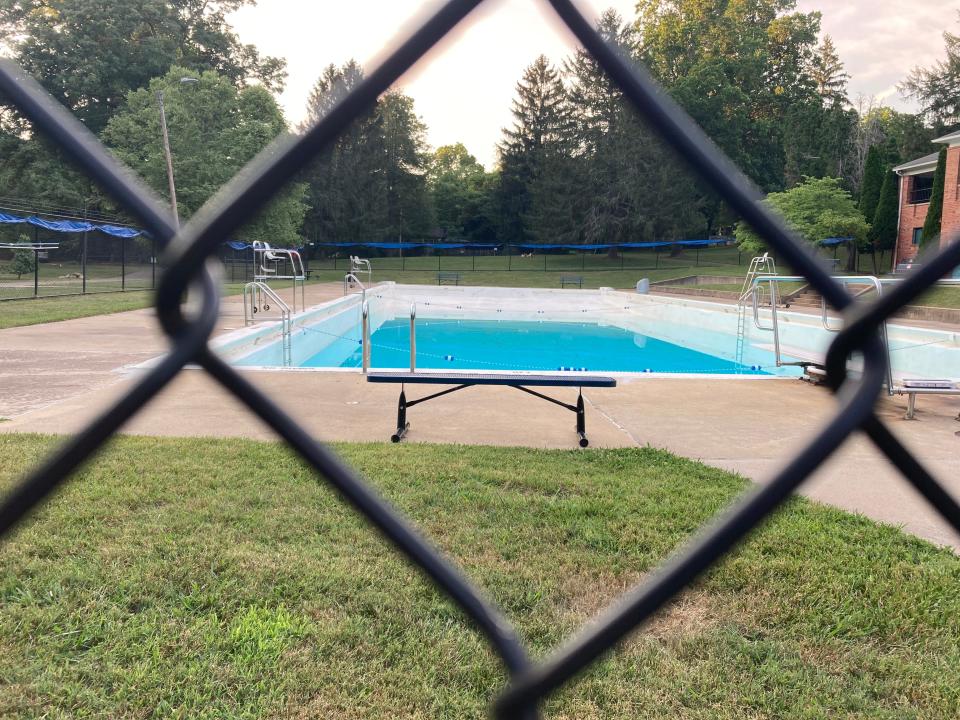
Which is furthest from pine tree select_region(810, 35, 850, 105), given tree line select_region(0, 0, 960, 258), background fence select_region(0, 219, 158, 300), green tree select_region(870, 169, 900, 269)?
background fence select_region(0, 219, 158, 300)

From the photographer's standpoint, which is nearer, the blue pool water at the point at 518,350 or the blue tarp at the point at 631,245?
the blue pool water at the point at 518,350

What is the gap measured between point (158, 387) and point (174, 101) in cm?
2563

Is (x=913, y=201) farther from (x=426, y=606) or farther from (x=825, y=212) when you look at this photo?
(x=426, y=606)

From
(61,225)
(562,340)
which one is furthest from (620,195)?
(61,225)

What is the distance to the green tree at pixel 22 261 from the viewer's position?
79.9 ft

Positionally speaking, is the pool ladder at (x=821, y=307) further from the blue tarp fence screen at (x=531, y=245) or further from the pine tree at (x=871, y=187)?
the blue tarp fence screen at (x=531, y=245)

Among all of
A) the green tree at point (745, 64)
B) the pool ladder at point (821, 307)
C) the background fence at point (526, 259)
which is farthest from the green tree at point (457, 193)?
the pool ladder at point (821, 307)

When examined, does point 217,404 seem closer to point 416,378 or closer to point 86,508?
point 416,378

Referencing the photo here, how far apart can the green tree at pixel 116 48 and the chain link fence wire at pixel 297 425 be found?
13.6 m

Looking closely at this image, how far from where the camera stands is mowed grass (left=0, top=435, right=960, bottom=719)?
179cm

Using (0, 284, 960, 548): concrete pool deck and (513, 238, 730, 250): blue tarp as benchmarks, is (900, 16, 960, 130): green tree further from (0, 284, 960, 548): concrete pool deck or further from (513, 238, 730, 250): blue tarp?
(0, 284, 960, 548): concrete pool deck

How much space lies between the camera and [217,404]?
5.20 metres

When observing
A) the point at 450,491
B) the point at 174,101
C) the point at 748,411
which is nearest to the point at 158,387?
the point at 450,491

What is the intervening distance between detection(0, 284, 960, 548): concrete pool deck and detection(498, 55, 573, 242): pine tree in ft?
102
